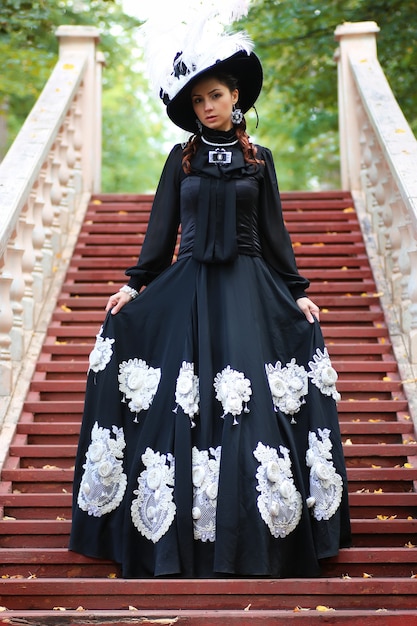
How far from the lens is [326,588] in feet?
12.4

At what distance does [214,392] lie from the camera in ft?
13.3

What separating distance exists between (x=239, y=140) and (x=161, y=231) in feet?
1.76

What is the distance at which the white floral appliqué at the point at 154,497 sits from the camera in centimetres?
389

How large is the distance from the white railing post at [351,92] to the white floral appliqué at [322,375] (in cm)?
453

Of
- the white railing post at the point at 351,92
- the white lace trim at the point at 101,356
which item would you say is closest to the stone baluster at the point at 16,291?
the white lace trim at the point at 101,356

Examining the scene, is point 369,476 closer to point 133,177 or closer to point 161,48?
point 161,48

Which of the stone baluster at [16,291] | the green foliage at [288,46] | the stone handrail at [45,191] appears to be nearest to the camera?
the stone handrail at [45,191]

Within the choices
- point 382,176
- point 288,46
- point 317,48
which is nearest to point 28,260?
point 382,176

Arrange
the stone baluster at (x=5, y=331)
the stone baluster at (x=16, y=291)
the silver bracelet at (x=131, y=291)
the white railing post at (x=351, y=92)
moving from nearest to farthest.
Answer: the silver bracelet at (x=131, y=291), the stone baluster at (x=5, y=331), the stone baluster at (x=16, y=291), the white railing post at (x=351, y=92)

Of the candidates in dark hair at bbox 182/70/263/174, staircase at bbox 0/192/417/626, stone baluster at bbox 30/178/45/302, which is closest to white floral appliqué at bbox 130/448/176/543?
staircase at bbox 0/192/417/626

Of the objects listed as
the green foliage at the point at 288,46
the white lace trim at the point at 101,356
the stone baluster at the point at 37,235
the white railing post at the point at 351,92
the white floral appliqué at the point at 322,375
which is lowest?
the white floral appliqué at the point at 322,375

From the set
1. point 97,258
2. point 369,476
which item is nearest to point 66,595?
point 369,476

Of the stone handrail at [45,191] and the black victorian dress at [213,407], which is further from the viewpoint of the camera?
the stone handrail at [45,191]

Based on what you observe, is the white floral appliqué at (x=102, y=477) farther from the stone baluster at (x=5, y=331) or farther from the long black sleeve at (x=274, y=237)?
A: the stone baluster at (x=5, y=331)
